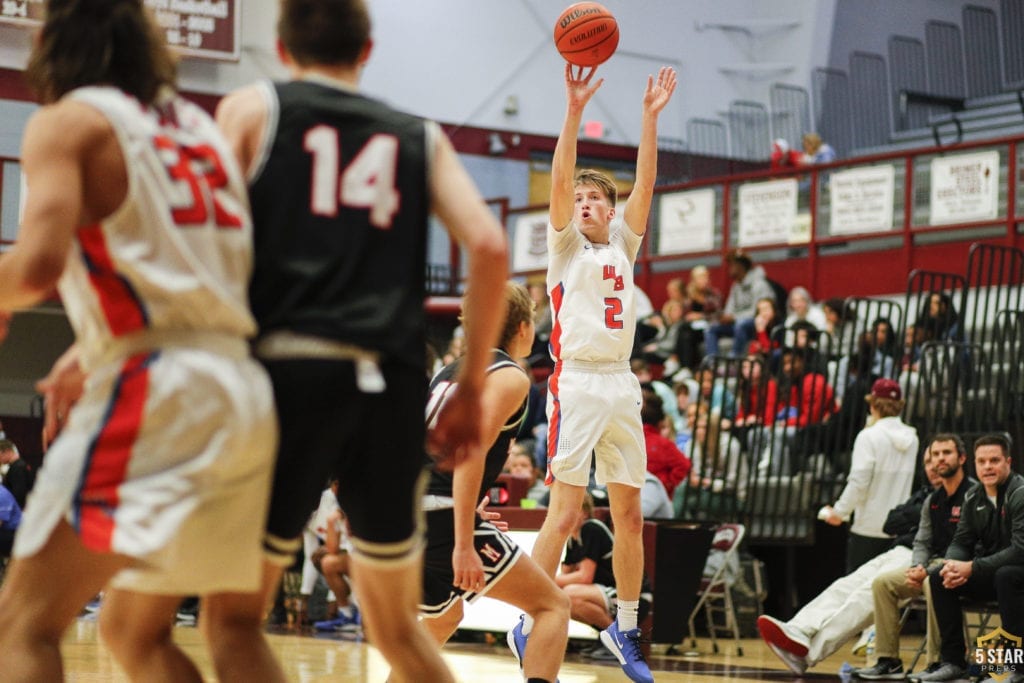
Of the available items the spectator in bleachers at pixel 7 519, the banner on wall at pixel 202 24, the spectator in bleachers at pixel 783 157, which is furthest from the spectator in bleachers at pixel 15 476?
the spectator in bleachers at pixel 783 157

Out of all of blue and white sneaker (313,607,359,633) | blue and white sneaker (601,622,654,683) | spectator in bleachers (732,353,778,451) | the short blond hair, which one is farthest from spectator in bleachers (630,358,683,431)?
blue and white sneaker (601,622,654,683)

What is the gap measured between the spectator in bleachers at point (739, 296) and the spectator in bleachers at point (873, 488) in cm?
556

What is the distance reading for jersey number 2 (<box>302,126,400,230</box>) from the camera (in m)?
2.84

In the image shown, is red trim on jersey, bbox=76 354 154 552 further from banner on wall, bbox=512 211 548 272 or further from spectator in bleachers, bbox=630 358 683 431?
banner on wall, bbox=512 211 548 272

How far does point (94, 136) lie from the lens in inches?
103

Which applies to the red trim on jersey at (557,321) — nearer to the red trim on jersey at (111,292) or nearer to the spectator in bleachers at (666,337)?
the red trim on jersey at (111,292)

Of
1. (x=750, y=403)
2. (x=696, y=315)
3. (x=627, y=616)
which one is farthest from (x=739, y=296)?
(x=627, y=616)

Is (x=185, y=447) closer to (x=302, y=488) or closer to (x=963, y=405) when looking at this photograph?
(x=302, y=488)

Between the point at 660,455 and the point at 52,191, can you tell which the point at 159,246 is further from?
the point at 660,455

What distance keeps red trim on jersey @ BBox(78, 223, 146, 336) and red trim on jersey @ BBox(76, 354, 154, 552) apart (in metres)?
0.09

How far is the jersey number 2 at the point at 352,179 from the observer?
284 cm

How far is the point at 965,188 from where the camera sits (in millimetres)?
14508

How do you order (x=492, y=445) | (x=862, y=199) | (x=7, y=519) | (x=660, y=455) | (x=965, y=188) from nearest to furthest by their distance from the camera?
(x=492, y=445) < (x=660, y=455) < (x=7, y=519) < (x=965, y=188) < (x=862, y=199)

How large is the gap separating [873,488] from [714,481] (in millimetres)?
1727
